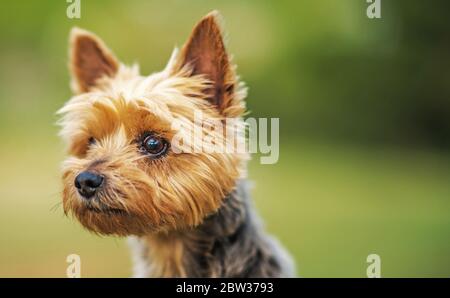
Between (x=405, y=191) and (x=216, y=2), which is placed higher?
(x=216, y=2)

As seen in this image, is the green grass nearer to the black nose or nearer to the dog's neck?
the dog's neck

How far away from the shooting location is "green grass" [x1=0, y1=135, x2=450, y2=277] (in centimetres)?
616

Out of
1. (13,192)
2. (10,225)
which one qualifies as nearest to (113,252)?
(10,225)

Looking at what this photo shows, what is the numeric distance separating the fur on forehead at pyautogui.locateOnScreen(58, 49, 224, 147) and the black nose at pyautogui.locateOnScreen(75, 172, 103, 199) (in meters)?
0.32

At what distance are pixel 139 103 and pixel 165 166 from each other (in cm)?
34

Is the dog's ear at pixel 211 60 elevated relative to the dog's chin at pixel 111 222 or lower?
elevated

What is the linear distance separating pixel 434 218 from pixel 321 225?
151 cm

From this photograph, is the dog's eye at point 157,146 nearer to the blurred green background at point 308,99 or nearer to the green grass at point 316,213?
the green grass at point 316,213

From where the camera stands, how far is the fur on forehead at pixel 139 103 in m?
3.08

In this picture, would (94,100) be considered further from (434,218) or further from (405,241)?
(434,218)

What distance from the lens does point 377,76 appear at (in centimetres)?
1032

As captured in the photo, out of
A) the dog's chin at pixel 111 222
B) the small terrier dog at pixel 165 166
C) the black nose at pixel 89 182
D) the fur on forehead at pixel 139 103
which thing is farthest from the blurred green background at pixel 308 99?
the black nose at pixel 89 182

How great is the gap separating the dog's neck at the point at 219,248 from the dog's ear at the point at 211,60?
51cm
